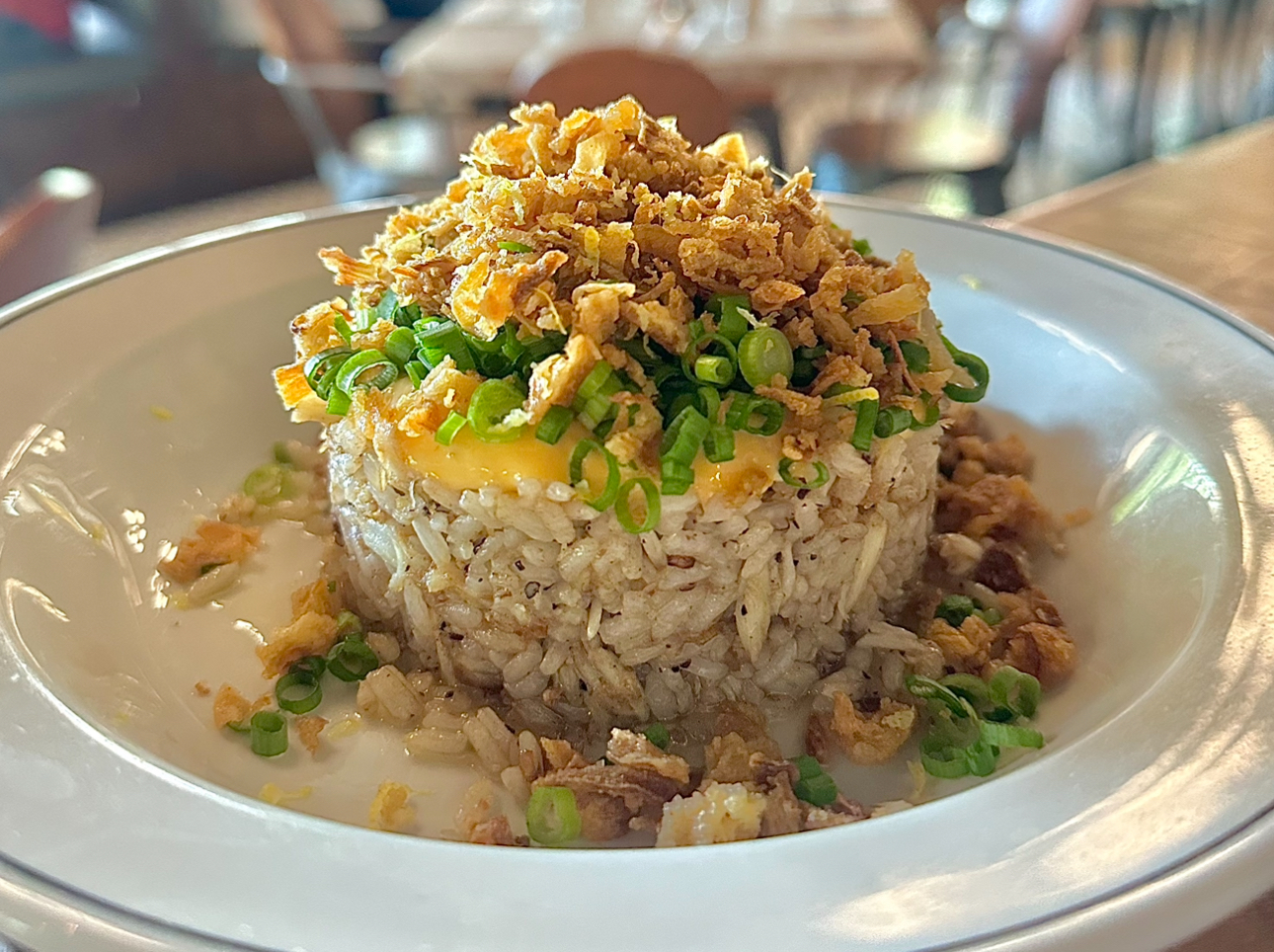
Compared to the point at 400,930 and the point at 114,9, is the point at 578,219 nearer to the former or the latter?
the point at 400,930

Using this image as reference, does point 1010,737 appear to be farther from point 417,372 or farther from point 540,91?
point 540,91

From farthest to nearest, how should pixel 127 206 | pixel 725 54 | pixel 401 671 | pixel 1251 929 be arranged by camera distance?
pixel 127 206 → pixel 725 54 → pixel 401 671 → pixel 1251 929

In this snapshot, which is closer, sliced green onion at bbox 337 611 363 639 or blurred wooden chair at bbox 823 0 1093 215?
sliced green onion at bbox 337 611 363 639

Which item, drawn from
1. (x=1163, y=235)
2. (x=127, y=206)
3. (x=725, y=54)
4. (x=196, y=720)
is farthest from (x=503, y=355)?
(x=127, y=206)

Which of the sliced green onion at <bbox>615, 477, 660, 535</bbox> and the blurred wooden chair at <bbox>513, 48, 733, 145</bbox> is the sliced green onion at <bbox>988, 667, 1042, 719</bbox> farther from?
the blurred wooden chair at <bbox>513, 48, 733, 145</bbox>

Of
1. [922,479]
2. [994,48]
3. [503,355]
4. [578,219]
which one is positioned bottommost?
[994,48]

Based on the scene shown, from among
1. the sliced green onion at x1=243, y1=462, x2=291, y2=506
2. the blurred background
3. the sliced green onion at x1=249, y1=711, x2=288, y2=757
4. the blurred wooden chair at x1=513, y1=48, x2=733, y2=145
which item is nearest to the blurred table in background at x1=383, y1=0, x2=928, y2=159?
the blurred background
